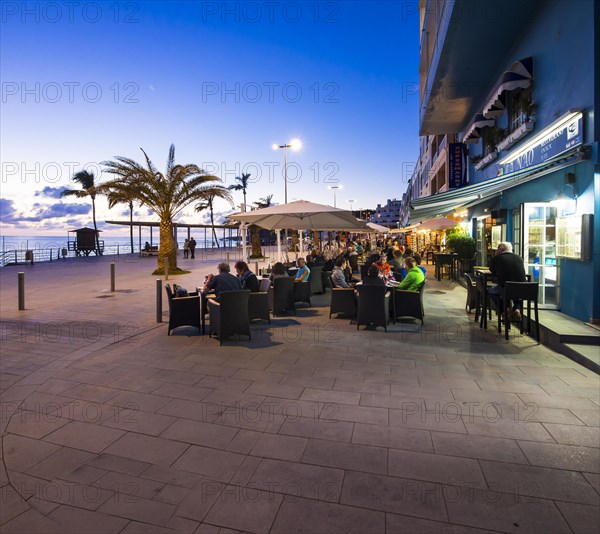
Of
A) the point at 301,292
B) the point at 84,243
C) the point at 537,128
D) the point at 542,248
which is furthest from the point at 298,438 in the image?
the point at 84,243

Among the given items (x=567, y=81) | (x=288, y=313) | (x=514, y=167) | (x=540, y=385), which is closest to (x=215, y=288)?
(x=288, y=313)

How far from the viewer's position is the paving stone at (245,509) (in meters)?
2.51

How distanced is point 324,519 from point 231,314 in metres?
4.47

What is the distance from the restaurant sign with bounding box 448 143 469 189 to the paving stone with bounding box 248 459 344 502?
1660 centimetres

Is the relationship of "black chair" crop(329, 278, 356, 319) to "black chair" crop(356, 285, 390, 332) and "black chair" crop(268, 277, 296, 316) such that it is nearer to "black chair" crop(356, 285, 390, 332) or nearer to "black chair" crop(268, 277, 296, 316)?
"black chair" crop(356, 285, 390, 332)

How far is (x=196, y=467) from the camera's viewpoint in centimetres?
313

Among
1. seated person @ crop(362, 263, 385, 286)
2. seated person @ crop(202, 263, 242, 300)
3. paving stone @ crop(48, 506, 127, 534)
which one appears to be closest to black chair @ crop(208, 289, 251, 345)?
seated person @ crop(202, 263, 242, 300)

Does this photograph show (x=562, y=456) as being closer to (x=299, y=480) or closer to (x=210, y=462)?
(x=299, y=480)

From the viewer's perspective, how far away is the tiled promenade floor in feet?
8.57

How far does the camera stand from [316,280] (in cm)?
1246

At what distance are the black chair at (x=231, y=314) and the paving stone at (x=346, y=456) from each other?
347cm

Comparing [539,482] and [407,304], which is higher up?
[407,304]

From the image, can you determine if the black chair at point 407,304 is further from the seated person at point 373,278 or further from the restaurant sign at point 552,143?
the restaurant sign at point 552,143

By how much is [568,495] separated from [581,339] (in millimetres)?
4258
